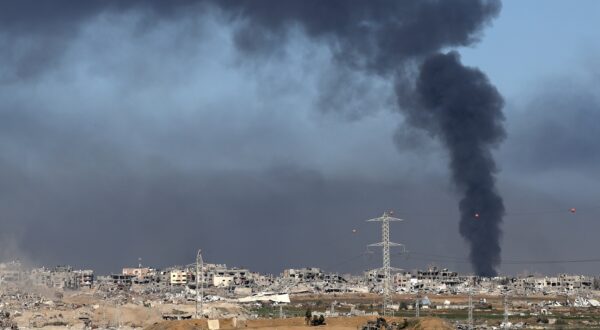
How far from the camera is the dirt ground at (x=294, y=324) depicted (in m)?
103

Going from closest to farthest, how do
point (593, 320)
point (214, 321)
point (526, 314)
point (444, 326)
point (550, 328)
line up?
1. point (444, 326)
2. point (214, 321)
3. point (550, 328)
4. point (593, 320)
5. point (526, 314)

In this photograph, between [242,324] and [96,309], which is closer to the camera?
[242,324]

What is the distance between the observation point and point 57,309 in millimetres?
159125

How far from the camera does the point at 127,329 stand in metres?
129

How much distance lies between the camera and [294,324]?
366 feet

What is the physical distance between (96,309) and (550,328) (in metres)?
74.5

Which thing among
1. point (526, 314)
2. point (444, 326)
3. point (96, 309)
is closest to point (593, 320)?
point (526, 314)

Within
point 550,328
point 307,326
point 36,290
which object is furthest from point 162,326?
point 36,290

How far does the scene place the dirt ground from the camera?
4045 inches

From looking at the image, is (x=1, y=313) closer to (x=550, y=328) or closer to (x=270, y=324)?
(x=270, y=324)

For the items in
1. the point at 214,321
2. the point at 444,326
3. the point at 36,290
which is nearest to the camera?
the point at 444,326

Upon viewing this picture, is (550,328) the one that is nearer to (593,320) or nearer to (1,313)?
(593,320)

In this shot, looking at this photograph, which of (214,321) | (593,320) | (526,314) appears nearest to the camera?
(214,321)

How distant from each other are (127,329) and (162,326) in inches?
867
